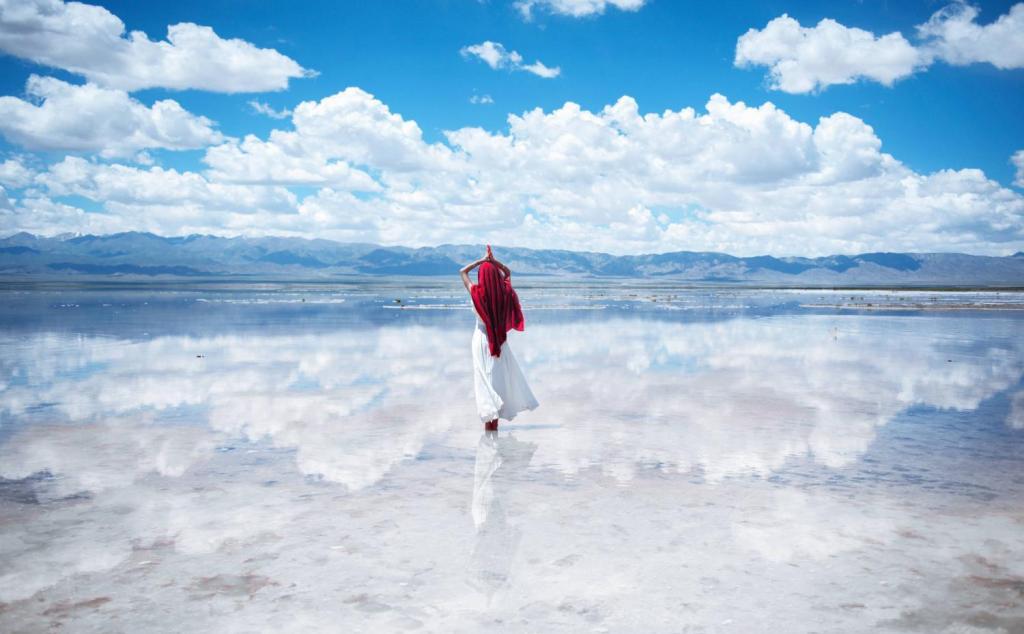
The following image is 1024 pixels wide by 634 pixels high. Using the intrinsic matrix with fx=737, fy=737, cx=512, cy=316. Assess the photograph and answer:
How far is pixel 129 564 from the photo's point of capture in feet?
16.4

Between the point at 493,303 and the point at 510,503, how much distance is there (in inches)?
156

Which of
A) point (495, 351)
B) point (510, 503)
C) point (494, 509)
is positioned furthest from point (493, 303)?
point (494, 509)

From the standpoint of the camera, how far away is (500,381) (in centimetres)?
995

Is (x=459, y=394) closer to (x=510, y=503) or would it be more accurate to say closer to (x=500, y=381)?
(x=500, y=381)

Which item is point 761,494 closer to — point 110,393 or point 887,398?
point 887,398

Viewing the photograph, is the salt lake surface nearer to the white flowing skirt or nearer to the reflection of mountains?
the reflection of mountains

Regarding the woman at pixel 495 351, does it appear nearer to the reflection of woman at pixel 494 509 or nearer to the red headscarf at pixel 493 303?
the red headscarf at pixel 493 303

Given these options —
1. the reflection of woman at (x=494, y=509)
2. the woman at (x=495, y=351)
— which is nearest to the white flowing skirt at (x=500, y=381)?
the woman at (x=495, y=351)

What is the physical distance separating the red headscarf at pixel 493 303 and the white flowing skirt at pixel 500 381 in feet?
0.38

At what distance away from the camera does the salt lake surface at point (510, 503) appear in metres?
4.41

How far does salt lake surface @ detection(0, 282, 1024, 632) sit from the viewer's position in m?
4.41

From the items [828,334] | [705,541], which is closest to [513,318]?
[705,541]

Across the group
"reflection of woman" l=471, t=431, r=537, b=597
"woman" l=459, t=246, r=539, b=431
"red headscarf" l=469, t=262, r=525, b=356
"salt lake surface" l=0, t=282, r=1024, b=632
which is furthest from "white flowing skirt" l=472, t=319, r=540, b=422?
"reflection of woman" l=471, t=431, r=537, b=597

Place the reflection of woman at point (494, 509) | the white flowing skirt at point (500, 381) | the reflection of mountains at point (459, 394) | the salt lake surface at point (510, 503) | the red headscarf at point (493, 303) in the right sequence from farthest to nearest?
1. the red headscarf at point (493, 303)
2. the white flowing skirt at point (500, 381)
3. the reflection of mountains at point (459, 394)
4. the reflection of woman at point (494, 509)
5. the salt lake surface at point (510, 503)
